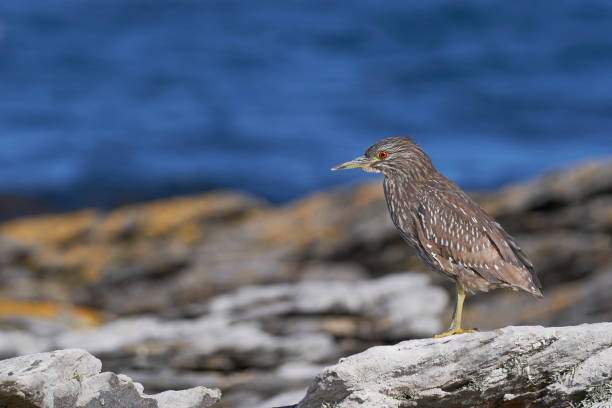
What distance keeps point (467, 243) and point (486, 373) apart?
2209 millimetres

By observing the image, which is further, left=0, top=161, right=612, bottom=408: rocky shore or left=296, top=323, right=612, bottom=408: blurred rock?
left=0, top=161, right=612, bottom=408: rocky shore

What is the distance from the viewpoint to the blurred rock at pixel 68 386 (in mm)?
5953

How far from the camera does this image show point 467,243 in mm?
8422

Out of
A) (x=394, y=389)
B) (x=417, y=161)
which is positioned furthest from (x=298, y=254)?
(x=394, y=389)

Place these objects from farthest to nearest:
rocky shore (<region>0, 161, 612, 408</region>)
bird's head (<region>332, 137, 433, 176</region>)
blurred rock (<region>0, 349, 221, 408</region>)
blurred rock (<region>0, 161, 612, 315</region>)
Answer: blurred rock (<region>0, 161, 612, 315</region>)
rocky shore (<region>0, 161, 612, 408</region>)
bird's head (<region>332, 137, 433, 176</region>)
blurred rock (<region>0, 349, 221, 408</region>)

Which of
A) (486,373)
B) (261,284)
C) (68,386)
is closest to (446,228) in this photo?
(486,373)

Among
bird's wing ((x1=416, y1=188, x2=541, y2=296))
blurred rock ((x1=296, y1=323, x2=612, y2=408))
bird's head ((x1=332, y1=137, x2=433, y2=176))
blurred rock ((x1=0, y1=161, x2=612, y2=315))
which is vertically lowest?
blurred rock ((x1=296, y1=323, x2=612, y2=408))

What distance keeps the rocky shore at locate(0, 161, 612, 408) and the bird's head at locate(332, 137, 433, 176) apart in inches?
99.0

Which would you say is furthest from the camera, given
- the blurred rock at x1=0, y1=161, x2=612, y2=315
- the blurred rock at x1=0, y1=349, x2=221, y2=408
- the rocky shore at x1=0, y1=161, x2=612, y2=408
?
the blurred rock at x1=0, y1=161, x2=612, y2=315

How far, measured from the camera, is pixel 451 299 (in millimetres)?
12750

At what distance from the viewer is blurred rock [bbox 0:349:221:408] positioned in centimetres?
595

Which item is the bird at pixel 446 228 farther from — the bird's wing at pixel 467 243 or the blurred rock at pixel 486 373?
the blurred rock at pixel 486 373

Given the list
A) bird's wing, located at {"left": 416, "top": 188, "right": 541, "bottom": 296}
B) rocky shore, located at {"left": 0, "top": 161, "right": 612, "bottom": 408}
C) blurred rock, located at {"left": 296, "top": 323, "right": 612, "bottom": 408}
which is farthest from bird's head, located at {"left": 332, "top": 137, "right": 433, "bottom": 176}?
blurred rock, located at {"left": 296, "top": 323, "right": 612, "bottom": 408}

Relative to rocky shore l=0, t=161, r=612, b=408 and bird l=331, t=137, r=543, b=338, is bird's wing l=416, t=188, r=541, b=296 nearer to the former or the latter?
bird l=331, t=137, r=543, b=338
